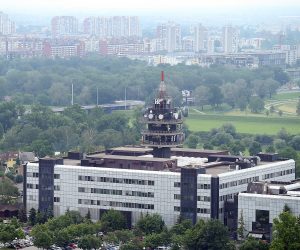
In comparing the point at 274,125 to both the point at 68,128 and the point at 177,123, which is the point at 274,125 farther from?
the point at 177,123

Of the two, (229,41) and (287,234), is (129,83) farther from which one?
(287,234)

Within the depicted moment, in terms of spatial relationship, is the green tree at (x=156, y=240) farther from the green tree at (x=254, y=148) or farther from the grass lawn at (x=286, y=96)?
A: the grass lawn at (x=286, y=96)

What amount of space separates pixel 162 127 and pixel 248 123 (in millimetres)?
37701

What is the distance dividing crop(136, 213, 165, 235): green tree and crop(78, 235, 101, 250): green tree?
2.52 meters

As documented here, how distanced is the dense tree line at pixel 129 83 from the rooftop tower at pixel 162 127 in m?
45.8

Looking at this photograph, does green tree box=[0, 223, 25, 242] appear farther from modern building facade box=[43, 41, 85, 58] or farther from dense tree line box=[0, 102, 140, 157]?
modern building facade box=[43, 41, 85, 58]

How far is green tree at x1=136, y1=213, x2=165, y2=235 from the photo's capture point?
1785 inches

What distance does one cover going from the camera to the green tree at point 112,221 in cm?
4638

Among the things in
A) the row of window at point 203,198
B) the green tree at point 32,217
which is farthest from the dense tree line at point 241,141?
the green tree at point 32,217

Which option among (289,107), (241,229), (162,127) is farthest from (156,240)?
(289,107)

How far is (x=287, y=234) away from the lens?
128 feet

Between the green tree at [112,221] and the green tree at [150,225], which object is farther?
the green tree at [112,221]

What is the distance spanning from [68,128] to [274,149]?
1181 centimetres

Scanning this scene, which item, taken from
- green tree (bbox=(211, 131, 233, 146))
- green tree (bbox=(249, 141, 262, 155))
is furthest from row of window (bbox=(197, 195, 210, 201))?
green tree (bbox=(211, 131, 233, 146))
